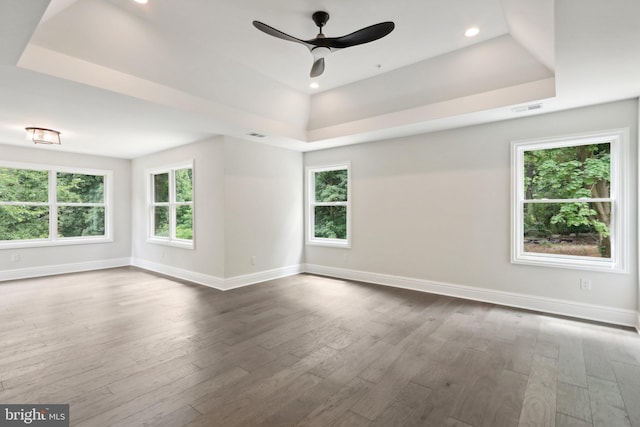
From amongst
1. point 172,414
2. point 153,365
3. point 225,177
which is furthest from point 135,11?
point 172,414

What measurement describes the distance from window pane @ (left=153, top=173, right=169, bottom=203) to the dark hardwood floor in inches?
102

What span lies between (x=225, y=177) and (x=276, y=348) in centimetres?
300

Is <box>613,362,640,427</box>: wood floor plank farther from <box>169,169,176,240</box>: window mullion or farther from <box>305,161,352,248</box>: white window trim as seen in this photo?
<box>169,169,176,240</box>: window mullion

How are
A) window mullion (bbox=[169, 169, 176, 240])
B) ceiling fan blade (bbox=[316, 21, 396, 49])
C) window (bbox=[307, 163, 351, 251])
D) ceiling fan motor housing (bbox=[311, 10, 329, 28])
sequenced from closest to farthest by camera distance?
ceiling fan blade (bbox=[316, 21, 396, 49]), ceiling fan motor housing (bbox=[311, 10, 329, 28]), window (bbox=[307, 163, 351, 251]), window mullion (bbox=[169, 169, 176, 240])

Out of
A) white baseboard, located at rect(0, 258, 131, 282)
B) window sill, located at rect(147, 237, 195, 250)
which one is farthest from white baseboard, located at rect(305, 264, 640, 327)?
white baseboard, located at rect(0, 258, 131, 282)

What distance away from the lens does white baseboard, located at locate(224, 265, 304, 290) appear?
4938 mm

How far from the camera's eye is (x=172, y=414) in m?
1.87

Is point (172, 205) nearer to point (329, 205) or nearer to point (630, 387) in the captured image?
point (329, 205)

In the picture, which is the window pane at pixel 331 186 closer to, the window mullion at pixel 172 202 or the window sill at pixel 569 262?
the window mullion at pixel 172 202

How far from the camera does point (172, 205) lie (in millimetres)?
5938

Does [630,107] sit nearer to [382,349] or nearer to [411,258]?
[411,258]

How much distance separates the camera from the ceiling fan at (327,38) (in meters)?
2.43

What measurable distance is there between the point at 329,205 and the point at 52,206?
18.3ft

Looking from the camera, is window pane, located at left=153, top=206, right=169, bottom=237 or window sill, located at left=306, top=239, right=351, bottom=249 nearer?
window sill, located at left=306, top=239, right=351, bottom=249
